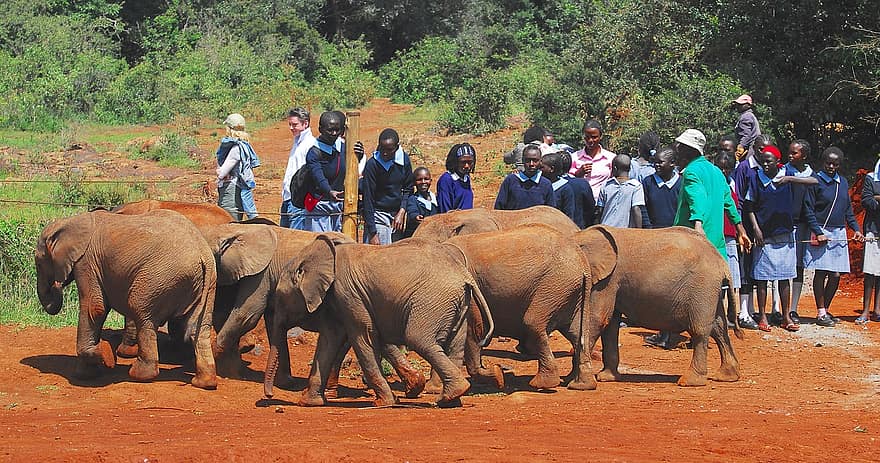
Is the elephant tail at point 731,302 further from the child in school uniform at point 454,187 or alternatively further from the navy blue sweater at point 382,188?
the navy blue sweater at point 382,188

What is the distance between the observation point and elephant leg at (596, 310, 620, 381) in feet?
34.4

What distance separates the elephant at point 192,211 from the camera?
434 inches

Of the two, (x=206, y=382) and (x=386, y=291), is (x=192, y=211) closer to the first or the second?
(x=206, y=382)


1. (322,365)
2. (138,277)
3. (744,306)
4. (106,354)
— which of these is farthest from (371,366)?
(744,306)

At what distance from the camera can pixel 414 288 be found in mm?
8938

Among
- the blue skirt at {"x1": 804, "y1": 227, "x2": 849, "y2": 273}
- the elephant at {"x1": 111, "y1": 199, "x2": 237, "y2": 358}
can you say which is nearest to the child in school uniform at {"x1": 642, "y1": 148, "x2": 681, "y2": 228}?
the blue skirt at {"x1": 804, "y1": 227, "x2": 849, "y2": 273}

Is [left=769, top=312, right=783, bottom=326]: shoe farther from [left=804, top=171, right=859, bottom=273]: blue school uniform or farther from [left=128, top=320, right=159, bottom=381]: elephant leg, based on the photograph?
[left=128, top=320, right=159, bottom=381]: elephant leg

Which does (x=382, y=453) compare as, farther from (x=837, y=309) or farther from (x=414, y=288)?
(x=837, y=309)

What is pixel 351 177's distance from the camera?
38.0 feet

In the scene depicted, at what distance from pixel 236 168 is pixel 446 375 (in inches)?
177

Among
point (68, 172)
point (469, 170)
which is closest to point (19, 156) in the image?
point (68, 172)

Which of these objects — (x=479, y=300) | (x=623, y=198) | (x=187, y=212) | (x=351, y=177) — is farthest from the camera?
(x=623, y=198)

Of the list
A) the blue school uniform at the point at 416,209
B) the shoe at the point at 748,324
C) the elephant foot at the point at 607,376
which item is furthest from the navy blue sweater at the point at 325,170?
the shoe at the point at 748,324

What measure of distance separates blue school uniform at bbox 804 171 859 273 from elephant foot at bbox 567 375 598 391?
172 inches
